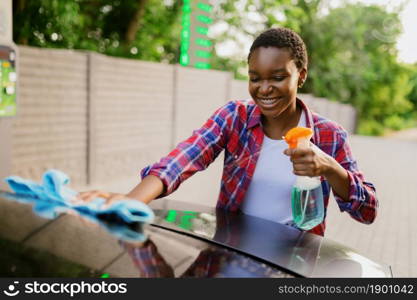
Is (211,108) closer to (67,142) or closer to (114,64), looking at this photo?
(114,64)

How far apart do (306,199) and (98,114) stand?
574 cm

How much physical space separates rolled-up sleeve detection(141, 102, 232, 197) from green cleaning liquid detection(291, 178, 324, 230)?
1.28 ft

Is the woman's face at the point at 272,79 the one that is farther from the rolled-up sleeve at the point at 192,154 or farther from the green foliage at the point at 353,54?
the green foliage at the point at 353,54

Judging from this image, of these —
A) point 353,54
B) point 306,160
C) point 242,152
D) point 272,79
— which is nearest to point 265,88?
point 272,79

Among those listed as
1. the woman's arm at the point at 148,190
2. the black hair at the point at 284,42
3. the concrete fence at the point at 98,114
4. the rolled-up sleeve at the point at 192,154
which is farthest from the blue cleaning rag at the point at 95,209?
the concrete fence at the point at 98,114

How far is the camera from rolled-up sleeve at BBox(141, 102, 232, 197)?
1779 millimetres

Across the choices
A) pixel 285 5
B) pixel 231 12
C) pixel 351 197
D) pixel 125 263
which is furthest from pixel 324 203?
pixel 231 12

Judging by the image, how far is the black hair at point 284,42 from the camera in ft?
6.09

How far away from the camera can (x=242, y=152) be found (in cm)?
204

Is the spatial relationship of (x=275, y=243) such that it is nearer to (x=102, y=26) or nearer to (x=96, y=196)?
(x=96, y=196)

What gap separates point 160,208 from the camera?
204 cm

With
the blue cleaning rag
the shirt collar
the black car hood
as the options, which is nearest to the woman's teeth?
the shirt collar

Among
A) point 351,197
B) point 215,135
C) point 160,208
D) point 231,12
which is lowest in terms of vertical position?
point 160,208

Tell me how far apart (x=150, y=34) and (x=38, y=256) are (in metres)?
12.6
